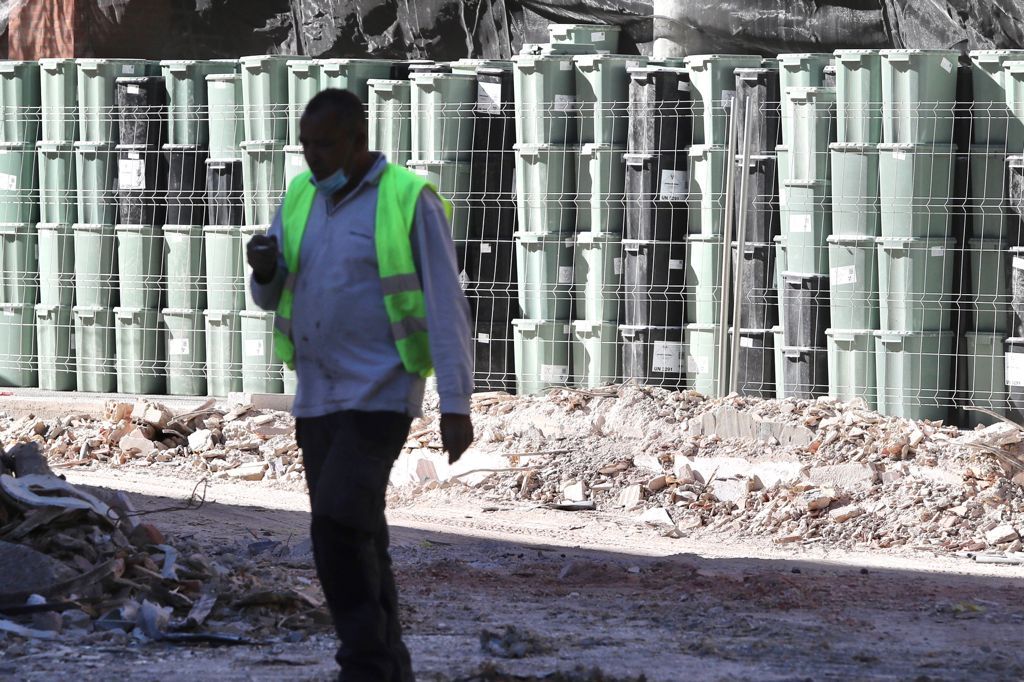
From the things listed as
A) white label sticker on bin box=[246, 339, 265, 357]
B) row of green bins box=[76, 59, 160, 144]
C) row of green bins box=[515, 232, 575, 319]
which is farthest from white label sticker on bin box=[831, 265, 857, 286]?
row of green bins box=[76, 59, 160, 144]

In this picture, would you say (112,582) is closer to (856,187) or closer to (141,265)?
(856,187)

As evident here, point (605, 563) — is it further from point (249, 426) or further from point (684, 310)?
point (249, 426)

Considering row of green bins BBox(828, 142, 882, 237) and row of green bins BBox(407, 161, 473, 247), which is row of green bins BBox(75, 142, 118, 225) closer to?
row of green bins BBox(407, 161, 473, 247)

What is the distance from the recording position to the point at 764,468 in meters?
9.63

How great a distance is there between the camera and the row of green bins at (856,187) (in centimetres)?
1035

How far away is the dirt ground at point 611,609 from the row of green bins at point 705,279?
213 centimetres

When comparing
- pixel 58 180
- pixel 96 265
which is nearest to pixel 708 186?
pixel 96 265

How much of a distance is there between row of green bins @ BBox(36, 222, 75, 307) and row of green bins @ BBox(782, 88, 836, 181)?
6.16 meters

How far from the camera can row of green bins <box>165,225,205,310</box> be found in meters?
12.6

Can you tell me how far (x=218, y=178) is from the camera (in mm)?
12445

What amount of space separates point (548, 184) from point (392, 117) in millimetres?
1385

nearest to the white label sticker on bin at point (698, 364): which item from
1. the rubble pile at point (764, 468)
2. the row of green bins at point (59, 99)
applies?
the rubble pile at point (764, 468)

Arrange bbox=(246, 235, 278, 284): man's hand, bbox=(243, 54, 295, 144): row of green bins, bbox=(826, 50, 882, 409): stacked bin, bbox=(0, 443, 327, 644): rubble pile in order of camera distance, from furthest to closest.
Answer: bbox=(243, 54, 295, 144): row of green bins < bbox=(826, 50, 882, 409): stacked bin < bbox=(0, 443, 327, 644): rubble pile < bbox=(246, 235, 278, 284): man's hand

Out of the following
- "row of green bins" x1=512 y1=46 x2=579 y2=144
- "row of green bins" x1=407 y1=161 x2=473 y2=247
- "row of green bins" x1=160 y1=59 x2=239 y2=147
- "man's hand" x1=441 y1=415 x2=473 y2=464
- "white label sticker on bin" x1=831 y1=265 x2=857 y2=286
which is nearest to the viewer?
"man's hand" x1=441 y1=415 x2=473 y2=464
